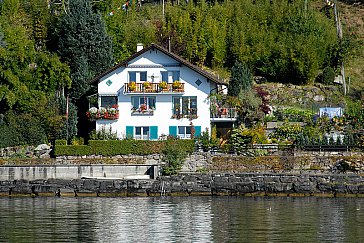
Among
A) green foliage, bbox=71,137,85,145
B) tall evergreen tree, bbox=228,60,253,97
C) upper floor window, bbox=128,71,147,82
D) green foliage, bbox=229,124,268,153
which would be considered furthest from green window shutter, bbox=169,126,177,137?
tall evergreen tree, bbox=228,60,253,97

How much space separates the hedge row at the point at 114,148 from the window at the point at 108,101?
16.9ft

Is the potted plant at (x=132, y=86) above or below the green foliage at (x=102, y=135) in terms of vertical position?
above

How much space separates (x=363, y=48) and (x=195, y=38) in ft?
54.8

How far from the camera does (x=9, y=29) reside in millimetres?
71438

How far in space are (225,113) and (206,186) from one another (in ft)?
44.4

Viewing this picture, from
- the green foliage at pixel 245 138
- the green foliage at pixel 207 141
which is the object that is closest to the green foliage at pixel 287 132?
the green foliage at pixel 245 138

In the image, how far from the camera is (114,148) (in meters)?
63.4

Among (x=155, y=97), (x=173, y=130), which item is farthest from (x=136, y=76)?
(x=173, y=130)

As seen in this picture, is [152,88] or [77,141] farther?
[152,88]

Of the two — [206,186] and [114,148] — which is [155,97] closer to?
[114,148]

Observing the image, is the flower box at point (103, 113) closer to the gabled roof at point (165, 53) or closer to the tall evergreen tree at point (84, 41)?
the gabled roof at point (165, 53)

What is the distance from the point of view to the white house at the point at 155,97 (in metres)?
66.8

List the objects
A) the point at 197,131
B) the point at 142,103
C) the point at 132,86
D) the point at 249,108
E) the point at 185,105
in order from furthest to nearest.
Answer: the point at 142,103 → the point at 249,108 → the point at 185,105 → the point at 132,86 → the point at 197,131

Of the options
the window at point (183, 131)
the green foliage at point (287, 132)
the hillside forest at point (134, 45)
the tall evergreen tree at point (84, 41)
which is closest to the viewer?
the green foliage at point (287, 132)
